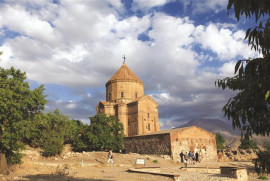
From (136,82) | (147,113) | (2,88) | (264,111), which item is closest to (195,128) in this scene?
(147,113)

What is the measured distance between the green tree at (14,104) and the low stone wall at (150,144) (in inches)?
694

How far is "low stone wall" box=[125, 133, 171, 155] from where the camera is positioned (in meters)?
30.6

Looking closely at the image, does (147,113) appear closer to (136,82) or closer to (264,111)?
(136,82)

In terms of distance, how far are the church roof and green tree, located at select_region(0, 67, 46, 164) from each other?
2792 cm

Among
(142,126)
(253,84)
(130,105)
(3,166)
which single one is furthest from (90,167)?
(130,105)

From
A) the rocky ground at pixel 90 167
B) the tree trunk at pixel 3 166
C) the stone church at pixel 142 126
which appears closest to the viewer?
the tree trunk at pixel 3 166

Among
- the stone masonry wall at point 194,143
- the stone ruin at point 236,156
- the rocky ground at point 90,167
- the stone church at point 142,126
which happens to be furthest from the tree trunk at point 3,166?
the stone ruin at point 236,156

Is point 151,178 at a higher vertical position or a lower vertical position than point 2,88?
lower

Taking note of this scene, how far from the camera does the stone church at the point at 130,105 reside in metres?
42.5

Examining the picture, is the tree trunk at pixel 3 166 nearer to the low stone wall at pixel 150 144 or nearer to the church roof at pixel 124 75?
the low stone wall at pixel 150 144

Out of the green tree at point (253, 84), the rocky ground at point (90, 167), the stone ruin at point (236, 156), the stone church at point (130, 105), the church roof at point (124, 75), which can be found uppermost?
the church roof at point (124, 75)

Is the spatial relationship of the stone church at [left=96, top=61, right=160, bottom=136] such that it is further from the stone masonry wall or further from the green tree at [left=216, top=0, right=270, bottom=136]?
the green tree at [left=216, top=0, right=270, bottom=136]

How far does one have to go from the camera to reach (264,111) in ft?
14.4

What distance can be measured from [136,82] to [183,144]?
1911 centimetres
